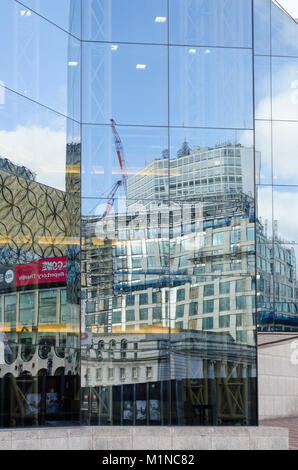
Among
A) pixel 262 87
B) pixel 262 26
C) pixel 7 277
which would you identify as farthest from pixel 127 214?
pixel 262 26

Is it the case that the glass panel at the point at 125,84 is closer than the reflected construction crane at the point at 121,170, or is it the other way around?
the reflected construction crane at the point at 121,170

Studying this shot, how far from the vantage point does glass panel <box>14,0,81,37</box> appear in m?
16.4

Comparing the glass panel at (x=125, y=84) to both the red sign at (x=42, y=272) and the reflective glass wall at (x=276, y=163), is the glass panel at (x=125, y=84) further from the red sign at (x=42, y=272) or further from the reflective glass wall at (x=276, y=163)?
the reflective glass wall at (x=276, y=163)

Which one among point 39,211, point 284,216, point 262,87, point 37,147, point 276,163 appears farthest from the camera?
point 262,87

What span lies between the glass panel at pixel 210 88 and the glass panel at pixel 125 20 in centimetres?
59

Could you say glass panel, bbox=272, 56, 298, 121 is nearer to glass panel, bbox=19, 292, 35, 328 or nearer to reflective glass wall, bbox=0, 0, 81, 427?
reflective glass wall, bbox=0, 0, 81, 427

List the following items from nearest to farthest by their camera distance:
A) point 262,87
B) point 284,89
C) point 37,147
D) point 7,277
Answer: point 7,277
point 37,147
point 262,87
point 284,89

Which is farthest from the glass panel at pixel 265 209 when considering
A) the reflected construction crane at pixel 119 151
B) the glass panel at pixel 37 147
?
the glass panel at pixel 37 147

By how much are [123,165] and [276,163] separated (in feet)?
36.4

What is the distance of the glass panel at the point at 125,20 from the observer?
16.3 metres

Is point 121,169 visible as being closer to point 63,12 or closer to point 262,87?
point 63,12

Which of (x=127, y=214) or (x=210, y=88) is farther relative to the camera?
(x=210, y=88)

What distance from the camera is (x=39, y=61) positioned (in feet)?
53.8

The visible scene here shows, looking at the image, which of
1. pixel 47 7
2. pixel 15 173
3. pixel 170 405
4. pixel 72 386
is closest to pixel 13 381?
pixel 72 386
